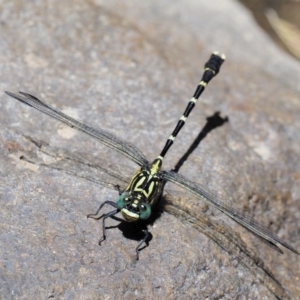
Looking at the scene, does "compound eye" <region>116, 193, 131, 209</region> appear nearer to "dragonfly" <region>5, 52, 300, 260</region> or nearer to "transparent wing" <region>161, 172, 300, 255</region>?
"dragonfly" <region>5, 52, 300, 260</region>

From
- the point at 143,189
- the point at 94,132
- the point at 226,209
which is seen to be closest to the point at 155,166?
the point at 143,189

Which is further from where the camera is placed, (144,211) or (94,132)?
(94,132)

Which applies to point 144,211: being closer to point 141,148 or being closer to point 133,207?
point 133,207

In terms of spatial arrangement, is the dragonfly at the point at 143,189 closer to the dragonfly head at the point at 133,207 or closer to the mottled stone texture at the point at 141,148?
the dragonfly head at the point at 133,207

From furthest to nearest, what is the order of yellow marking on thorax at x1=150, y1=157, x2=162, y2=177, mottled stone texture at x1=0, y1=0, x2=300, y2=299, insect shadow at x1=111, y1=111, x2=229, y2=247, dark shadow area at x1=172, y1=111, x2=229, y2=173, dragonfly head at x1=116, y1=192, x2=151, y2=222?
dark shadow area at x1=172, y1=111, x2=229, y2=173
yellow marking on thorax at x1=150, y1=157, x2=162, y2=177
insect shadow at x1=111, y1=111, x2=229, y2=247
dragonfly head at x1=116, y1=192, x2=151, y2=222
mottled stone texture at x1=0, y1=0, x2=300, y2=299

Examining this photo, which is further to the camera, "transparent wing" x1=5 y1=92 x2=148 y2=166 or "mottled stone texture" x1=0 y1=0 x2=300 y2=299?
"transparent wing" x1=5 y1=92 x2=148 y2=166

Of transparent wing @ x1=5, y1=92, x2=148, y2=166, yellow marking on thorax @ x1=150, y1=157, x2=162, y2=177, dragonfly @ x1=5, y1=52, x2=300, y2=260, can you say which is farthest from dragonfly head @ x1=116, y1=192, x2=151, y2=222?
transparent wing @ x1=5, y1=92, x2=148, y2=166
